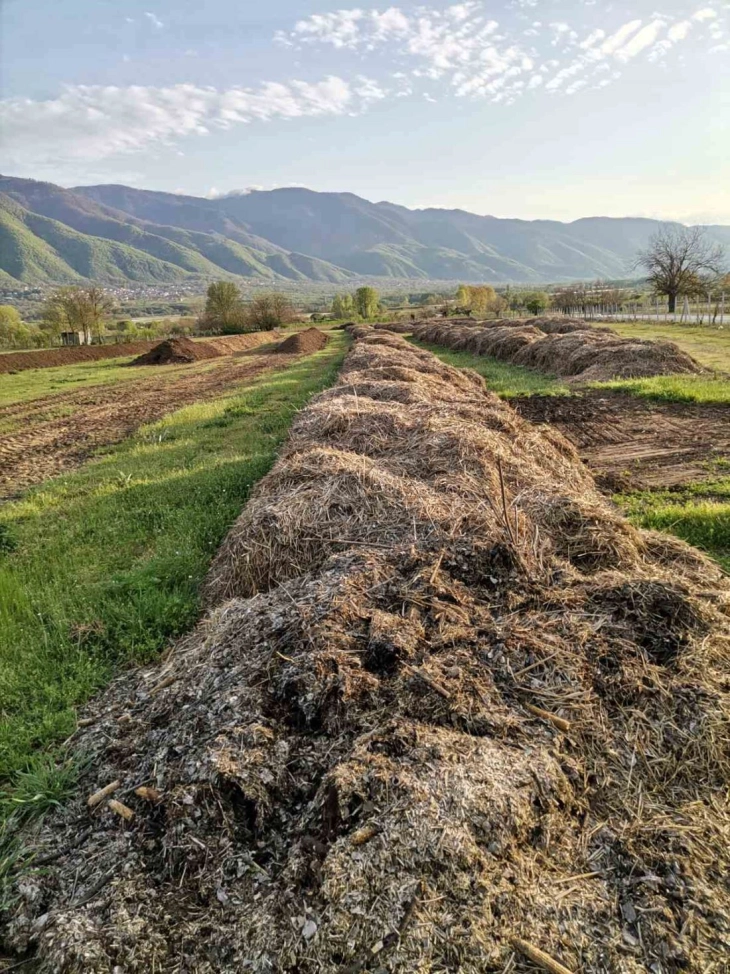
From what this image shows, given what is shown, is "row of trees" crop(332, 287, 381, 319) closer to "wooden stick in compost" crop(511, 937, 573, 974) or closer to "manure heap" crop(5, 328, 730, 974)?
"manure heap" crop(5, 328, 730, 974)

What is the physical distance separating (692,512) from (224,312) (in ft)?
196

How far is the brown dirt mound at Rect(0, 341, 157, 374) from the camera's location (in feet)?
106

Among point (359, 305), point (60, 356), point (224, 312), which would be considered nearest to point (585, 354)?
point (60, 356)

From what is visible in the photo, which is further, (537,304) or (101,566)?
(537,304)

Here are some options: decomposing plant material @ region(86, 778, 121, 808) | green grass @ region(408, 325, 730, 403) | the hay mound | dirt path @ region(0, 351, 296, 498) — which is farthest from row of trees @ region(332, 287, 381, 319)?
decomposing plant material @ region(86, 778, 121, 808)

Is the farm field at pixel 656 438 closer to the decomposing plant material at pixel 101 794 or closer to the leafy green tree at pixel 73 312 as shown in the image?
the decomposing plant material at pixel 101 794

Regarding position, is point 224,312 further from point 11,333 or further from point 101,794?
point 101,794

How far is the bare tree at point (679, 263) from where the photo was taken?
47156 millimetres

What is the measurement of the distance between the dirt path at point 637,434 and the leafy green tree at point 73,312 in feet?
162

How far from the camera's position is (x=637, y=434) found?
34.3 ft

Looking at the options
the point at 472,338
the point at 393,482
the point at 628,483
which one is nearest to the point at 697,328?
the point at 472,338

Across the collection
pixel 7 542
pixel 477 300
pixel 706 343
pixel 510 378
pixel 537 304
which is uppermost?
pixel 477 300

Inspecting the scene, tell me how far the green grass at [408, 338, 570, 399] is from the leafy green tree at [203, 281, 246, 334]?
37255 millimetres

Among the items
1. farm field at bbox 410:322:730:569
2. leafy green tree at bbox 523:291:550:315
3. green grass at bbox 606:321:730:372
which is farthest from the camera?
leafy green tree at bbox 523:291:550:315
